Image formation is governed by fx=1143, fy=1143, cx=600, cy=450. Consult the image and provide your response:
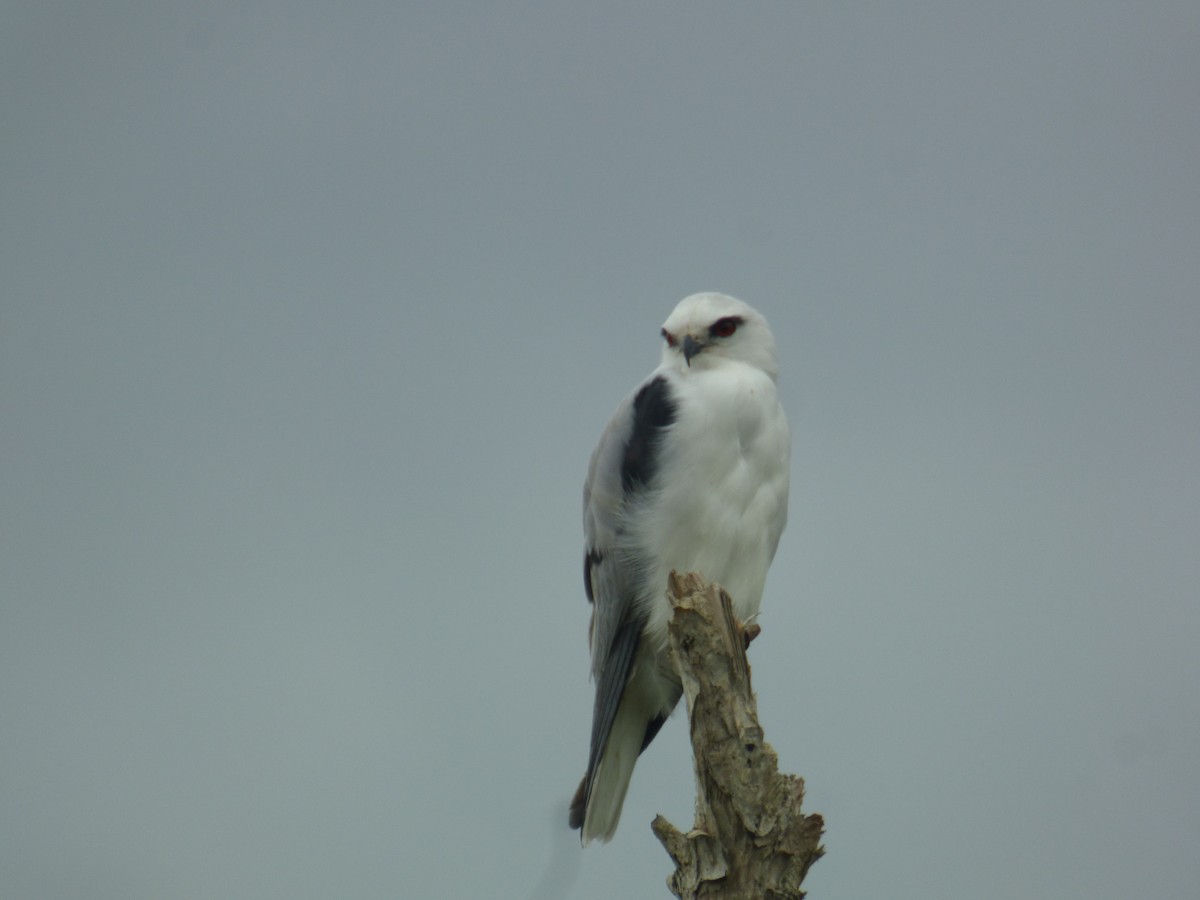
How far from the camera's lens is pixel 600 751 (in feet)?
17.2

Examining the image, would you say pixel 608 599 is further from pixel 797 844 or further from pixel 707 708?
pixel 797 844

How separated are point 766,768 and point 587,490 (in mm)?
2000

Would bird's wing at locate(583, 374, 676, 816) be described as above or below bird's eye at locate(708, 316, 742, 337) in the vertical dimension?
below

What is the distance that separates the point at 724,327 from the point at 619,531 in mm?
1115

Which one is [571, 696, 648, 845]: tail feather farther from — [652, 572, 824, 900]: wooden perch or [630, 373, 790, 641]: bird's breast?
[652, 572, 824, 900]: wooden perch

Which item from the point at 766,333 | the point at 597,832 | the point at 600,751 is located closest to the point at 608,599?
the point at 600,751

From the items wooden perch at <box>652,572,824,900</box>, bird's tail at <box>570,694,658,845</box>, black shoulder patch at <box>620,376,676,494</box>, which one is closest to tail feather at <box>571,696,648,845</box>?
bird's tail at <box>570,694,658,845</box>

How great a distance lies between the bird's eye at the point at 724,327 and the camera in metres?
5.47

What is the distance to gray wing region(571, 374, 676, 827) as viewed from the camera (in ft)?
17.0

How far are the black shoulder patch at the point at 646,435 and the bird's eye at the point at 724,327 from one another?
390 mm

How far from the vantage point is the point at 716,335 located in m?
5.50

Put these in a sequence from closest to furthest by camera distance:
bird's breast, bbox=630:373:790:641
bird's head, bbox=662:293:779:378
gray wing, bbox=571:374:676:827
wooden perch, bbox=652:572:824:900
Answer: wooden perch, bbox=652:572:824:900, bird's breast, bbox=630:373:790:641, gray wing, bbox=571:374:676:827, bird's head, bbox=662:293:779:378

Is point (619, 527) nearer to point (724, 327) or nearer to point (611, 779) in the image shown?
point (724, 327)

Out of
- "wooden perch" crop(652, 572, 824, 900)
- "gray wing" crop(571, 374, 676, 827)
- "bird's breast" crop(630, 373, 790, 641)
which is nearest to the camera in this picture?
"wooden perch" crop(652, 572, 824, 900)
